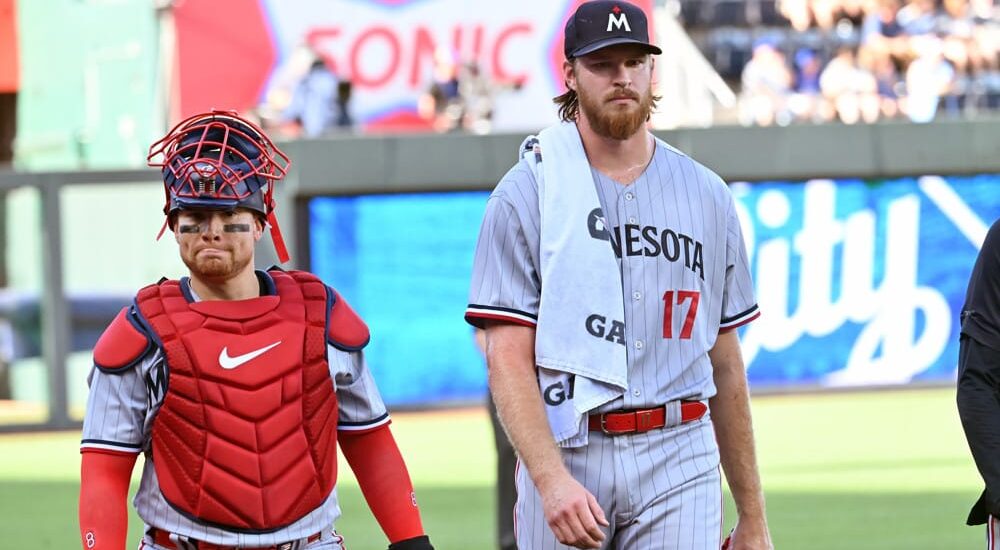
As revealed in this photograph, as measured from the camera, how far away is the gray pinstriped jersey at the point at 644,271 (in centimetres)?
400

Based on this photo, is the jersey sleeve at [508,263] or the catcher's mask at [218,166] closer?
the catcher's mask at [218,166]

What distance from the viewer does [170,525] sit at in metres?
3.65

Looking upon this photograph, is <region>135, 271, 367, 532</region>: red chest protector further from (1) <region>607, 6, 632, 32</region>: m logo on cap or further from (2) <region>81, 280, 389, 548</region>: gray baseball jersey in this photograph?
(1) <region>607, 6, 632, 32</region>: m logo on cap

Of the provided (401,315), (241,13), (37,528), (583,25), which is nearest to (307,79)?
(241,13)

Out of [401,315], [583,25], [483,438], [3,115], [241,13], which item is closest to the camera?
[583,25]

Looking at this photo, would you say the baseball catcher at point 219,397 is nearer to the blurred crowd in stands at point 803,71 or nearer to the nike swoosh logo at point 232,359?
the nike swoosh logo at point 232,359

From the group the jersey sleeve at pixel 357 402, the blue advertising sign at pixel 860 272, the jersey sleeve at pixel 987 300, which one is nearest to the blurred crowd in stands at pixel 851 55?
the blue advertising sign at pixel 860 272

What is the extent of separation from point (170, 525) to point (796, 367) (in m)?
13.2

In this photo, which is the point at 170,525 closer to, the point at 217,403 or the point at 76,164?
the point at 217,403

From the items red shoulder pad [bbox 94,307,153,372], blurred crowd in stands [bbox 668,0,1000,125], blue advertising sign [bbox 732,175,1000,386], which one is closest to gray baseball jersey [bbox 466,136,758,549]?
red shoulder pad [bbox 94,307,153,372]

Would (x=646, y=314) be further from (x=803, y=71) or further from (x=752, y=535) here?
(x=803, y=71)

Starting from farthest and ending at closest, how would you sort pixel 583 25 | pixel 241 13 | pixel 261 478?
pixel 241 13, pixel 583 25, pixel 261 478

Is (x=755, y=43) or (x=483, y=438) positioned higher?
(x=755, y=43)

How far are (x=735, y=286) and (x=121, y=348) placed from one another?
1596mm
